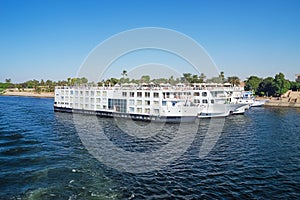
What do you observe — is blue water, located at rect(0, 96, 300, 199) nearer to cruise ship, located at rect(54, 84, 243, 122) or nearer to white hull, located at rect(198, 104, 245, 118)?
cruise ship, located at rect(54, 84, 243, 122)

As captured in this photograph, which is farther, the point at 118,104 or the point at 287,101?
the point at 287,101

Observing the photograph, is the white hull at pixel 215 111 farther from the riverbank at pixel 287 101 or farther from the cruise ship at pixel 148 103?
the riverbank at pixel 287 101

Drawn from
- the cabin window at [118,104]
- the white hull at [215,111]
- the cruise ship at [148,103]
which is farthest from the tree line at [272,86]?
the cabin window at [118,104]

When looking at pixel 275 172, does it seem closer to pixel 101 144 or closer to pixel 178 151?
pixel 178 151

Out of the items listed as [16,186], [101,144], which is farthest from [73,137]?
[16,186]

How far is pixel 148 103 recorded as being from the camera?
6216 cm

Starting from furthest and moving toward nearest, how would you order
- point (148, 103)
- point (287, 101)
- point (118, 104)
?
1. point (287, 101)
2. point (118, 104)
3. point (148, 103)

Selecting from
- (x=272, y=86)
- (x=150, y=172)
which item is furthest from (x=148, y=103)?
(x=272, y=86)

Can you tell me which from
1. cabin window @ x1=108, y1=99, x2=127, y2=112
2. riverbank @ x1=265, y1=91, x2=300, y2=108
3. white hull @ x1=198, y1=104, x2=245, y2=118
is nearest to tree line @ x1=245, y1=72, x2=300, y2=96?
riverbank @ x1=265, y1=91, x2=300, y2=108

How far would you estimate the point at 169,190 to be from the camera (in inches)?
861

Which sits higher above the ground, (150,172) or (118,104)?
(118,104)

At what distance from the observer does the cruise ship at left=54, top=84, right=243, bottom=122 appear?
192 feet

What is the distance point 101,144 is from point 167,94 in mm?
28245

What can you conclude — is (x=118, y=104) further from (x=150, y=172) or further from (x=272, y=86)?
(x=272, y=86)
